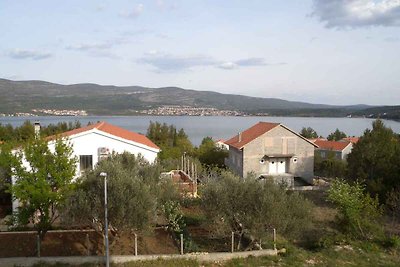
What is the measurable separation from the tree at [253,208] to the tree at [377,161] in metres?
14.0

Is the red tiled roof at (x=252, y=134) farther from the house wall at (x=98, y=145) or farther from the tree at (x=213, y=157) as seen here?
the house wall at (x=98, y=145)

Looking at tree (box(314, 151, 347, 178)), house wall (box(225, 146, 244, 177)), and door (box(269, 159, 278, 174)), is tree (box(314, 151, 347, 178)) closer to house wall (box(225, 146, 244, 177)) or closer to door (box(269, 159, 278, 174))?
door (box(269, 159, 278, 174))

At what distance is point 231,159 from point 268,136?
6.31 m

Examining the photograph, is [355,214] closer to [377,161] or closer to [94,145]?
[377,161]

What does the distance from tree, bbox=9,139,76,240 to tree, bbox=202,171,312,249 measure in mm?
6258

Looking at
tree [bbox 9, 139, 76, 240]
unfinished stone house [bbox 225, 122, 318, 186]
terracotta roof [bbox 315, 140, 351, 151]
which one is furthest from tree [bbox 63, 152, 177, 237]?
terracotta roof [bbox 315, 140, 351, 151]

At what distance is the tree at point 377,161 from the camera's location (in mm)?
29603

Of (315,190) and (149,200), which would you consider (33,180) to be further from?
(315,190)

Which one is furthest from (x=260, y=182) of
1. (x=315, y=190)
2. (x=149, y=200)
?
(x=315, y=190)

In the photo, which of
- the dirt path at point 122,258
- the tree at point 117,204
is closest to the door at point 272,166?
the dirt path at point 122,258

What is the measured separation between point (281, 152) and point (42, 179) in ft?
96.5

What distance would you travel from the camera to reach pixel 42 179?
16.5 meters

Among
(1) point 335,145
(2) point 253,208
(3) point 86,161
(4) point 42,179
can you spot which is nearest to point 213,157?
(3) point 86,161

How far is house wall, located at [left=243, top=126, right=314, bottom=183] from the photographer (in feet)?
135
